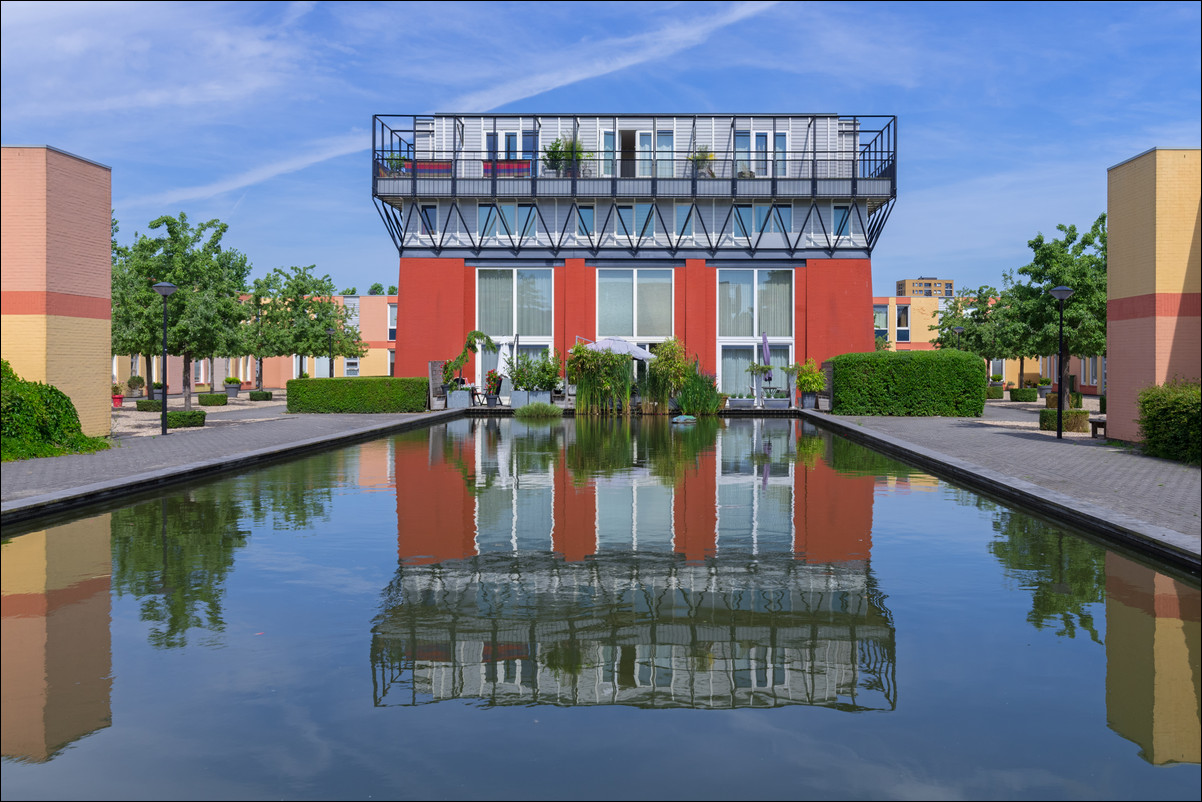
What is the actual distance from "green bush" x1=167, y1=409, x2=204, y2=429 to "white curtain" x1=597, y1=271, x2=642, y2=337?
19578 millimetres

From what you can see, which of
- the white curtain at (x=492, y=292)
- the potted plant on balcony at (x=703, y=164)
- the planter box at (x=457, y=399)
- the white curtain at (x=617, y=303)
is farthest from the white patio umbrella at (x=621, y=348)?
the potted plant on balcony at (x=703, y=164)

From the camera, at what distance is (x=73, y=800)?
Result: 151 inches

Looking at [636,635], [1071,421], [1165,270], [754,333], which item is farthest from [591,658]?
[754,333]

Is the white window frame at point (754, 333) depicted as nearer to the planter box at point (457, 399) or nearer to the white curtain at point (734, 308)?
the white curtain at point (734, 308)

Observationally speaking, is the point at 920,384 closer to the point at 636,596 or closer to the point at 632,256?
the point at 632,256

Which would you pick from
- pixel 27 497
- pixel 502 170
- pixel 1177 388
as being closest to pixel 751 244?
pixel 502 170

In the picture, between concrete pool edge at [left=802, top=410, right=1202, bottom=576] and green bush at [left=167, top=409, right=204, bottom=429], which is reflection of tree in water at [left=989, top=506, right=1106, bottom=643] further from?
green bush at [left=167, top=409, right=204, bottom=429]

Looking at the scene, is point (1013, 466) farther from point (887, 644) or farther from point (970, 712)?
point (970, 712)

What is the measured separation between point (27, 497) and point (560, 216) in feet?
106

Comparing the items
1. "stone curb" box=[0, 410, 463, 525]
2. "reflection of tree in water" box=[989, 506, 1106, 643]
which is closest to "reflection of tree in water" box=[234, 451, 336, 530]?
"stone curb" box=[0, 410, 463, 525]

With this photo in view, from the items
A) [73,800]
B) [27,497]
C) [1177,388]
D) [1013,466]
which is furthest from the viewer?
[1177,388]

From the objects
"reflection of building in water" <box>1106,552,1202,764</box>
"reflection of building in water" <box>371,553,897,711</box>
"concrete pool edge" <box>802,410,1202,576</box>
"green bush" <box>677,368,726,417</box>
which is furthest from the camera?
"green bush" <box>677,368,726,417</box>

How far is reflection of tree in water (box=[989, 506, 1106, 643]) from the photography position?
6672 mm

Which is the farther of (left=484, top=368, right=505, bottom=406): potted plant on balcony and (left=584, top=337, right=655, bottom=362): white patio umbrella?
(left=484, top=368, right=505, bottom=406): potted plant on balcony
